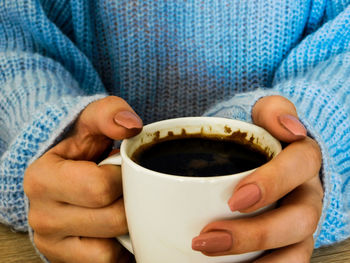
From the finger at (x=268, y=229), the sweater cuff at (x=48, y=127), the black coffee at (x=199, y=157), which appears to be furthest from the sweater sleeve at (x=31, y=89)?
the finger at (x=268, y=229)

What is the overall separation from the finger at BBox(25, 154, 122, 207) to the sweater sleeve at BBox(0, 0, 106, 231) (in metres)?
0.04

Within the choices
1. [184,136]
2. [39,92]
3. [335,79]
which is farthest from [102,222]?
[335,79]

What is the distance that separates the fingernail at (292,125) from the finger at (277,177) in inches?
0.4

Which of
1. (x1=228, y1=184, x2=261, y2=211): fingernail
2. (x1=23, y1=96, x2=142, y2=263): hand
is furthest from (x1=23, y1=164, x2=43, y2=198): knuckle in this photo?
(x1=228, y1=184, x2=261, y2=211): fingernail

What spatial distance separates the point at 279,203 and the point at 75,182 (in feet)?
0.63

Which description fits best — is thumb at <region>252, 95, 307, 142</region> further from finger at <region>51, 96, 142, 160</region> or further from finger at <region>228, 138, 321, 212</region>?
finger at <region>51, 96, 142, 160</region>

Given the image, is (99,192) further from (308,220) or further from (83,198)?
(308,220)

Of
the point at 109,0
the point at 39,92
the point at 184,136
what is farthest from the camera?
the point at 109,0

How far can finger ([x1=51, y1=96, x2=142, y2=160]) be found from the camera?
36 cm

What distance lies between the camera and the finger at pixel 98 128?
364mm

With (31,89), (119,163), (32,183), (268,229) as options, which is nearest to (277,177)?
(268,229)

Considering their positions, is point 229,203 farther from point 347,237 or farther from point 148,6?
point 148,6

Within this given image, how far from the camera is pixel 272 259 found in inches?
13.1

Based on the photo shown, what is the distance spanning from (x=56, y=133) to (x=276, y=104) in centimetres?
24
